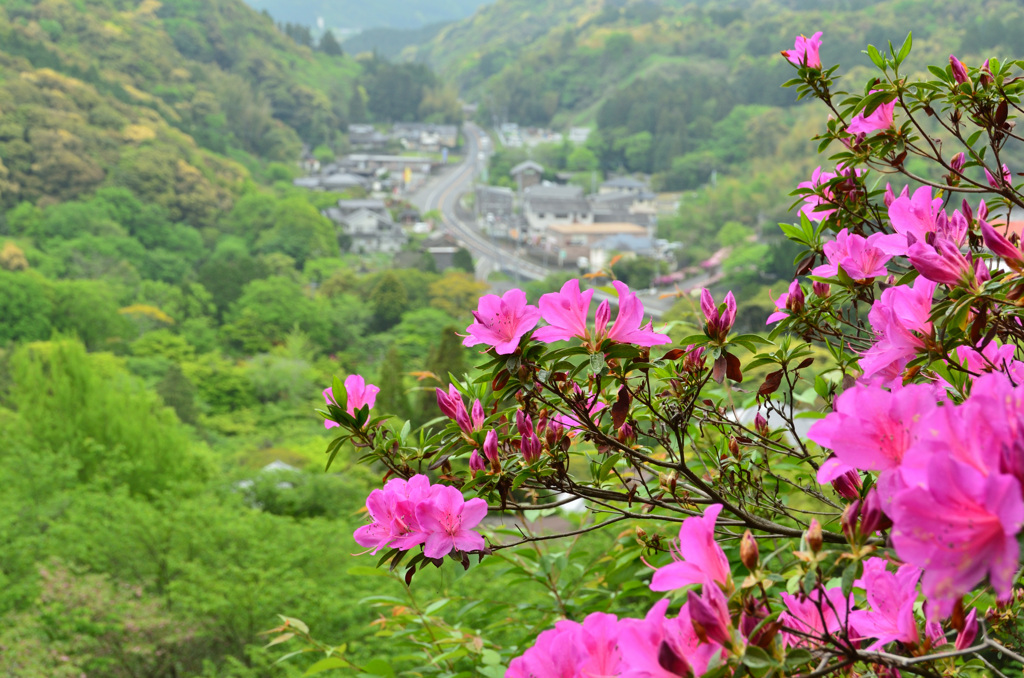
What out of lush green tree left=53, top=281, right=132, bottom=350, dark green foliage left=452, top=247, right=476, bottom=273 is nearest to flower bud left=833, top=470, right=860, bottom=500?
lush green tree left=53, top=281, right=132, bottom=350

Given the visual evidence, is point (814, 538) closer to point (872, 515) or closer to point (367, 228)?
point (872, 515)

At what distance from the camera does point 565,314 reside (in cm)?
61

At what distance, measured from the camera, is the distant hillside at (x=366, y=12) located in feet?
281

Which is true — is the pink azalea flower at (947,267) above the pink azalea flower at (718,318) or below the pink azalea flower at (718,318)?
above

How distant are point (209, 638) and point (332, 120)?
38.6 meters

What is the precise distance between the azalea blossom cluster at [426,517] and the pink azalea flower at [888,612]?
0.28 m

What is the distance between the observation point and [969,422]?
33cm

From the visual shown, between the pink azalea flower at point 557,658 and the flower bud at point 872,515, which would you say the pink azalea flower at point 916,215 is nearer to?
the flower bud at point 872,515

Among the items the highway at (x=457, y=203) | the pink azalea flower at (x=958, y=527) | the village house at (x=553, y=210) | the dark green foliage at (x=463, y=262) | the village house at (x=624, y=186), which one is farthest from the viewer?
the village house at (x=624, y=186)

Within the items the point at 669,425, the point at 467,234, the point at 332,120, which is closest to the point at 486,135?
the point at 332,120

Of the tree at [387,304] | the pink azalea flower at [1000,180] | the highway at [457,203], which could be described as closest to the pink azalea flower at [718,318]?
the pink azalea flower at [1000,180]

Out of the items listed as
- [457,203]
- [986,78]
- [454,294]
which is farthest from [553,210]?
[986,78]

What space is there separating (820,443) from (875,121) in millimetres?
632

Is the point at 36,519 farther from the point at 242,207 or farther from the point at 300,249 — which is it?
the point at 242,207
